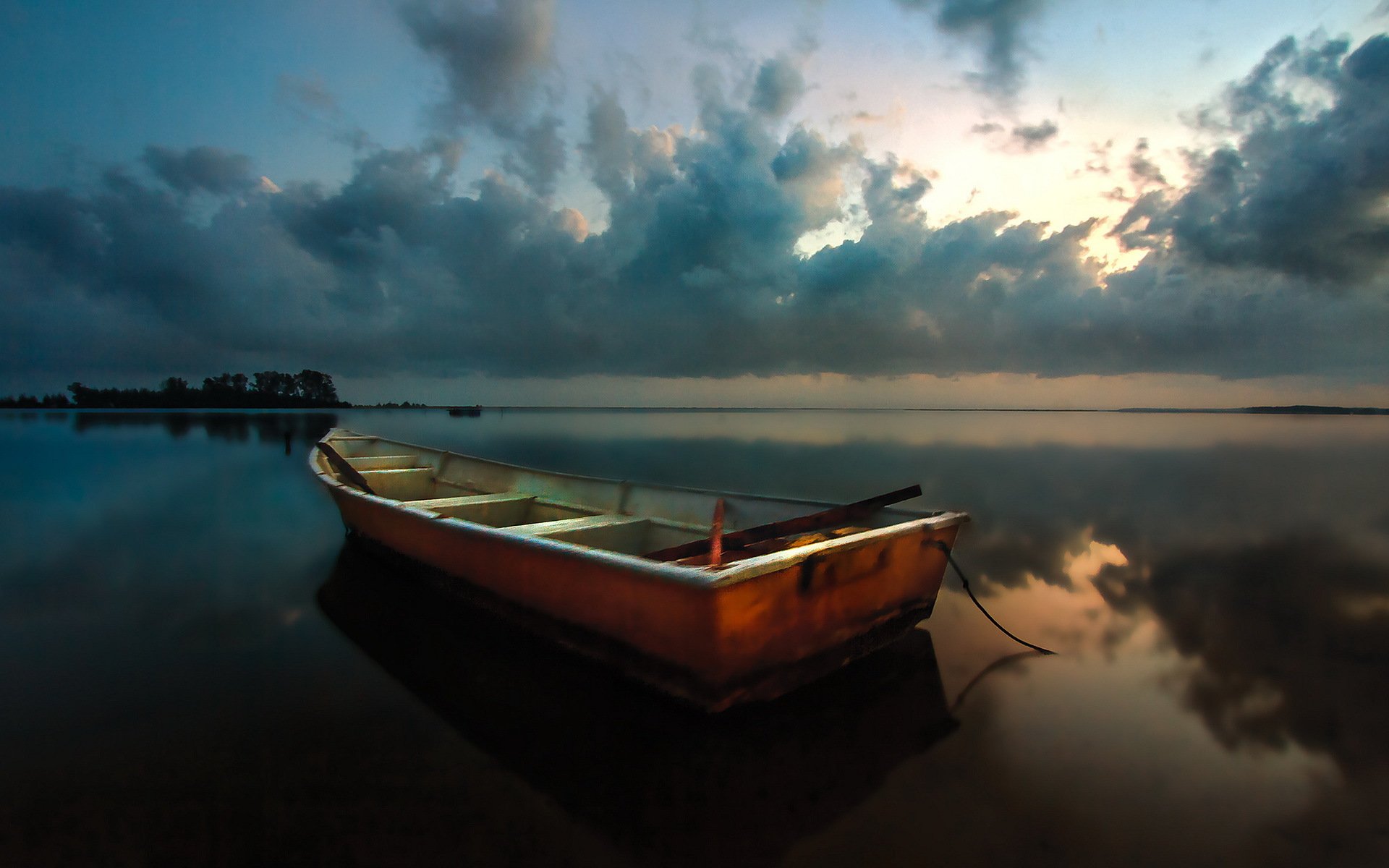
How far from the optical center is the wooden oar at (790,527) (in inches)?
174

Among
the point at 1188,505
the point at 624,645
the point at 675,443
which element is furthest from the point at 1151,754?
the point at 675,443

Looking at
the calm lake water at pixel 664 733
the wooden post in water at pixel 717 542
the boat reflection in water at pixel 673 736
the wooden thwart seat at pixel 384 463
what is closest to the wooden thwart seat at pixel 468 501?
the calm lake water at pixel 664 733

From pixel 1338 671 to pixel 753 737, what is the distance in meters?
5.41

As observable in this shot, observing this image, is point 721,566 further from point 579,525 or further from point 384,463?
point 384,463

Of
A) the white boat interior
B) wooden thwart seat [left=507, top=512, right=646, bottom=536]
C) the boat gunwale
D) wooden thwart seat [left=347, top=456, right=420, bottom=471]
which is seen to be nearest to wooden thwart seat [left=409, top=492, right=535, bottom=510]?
the white boat interior

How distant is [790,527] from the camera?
4750mm

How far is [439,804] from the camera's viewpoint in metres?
3.12

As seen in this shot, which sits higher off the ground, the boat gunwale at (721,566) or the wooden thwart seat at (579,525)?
the boat gunwale at (721,566)

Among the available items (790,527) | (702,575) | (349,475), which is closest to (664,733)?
(702,575)

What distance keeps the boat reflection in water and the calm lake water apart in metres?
0.02

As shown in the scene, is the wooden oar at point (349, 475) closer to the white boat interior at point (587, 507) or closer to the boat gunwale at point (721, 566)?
the white boat interior at point (587, 507)

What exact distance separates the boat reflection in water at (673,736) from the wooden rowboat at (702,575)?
332mm

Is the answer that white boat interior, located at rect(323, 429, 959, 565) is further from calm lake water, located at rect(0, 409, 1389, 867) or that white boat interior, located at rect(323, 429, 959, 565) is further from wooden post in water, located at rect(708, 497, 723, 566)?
calm lake water, located at rect(0, 409, 1389, 867)

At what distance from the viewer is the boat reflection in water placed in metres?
2.98
